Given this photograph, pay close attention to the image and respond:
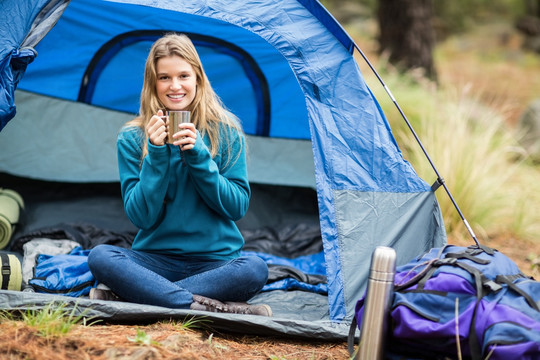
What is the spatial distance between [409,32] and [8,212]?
15.9ft

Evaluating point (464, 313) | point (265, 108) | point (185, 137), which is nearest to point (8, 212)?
point (185, 137)

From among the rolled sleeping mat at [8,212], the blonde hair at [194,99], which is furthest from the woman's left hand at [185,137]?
the rolled sleeping mat at [8,212]

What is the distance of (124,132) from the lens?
279cm

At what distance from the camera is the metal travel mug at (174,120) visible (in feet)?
7.99

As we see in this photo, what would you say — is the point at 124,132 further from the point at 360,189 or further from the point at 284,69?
the point at 284,69

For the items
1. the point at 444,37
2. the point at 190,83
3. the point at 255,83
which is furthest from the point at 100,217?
the point at 444,37

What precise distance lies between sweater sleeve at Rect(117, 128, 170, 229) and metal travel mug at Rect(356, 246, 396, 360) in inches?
39.1

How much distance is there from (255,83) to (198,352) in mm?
2403

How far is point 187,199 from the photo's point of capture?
2760mm

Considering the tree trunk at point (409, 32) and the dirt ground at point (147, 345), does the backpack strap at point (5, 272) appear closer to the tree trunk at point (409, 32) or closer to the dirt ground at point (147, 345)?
the dirt ground at point (147, 345)

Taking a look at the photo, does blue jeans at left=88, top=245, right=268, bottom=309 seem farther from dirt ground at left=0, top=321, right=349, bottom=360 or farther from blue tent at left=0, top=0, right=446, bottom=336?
blue tent at left=0, top=0, right=446, bottom=336

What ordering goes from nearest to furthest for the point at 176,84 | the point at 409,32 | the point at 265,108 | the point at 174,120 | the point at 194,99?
the point at 174,120
the point at 176,84
the point at 194,99
the point at 265,108
the point at 409,32

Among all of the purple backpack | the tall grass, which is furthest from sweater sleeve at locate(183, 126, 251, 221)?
the tall grass

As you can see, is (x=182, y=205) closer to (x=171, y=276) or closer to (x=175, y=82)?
(x=171, y=276)
